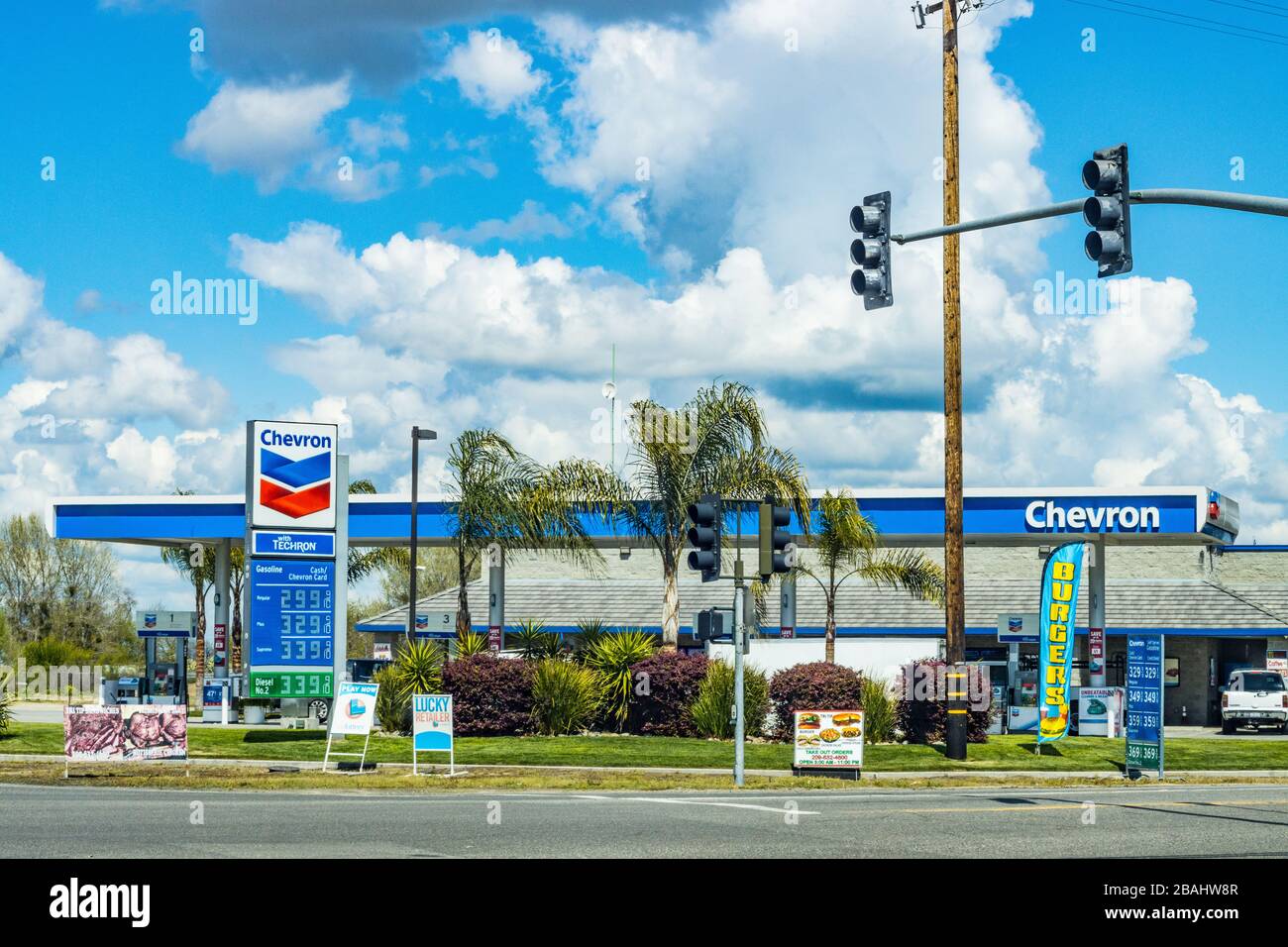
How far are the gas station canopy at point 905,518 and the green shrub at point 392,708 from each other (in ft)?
22.1

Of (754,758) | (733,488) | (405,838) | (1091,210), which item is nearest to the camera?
(1091,210)

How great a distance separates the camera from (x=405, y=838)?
49.2 ft

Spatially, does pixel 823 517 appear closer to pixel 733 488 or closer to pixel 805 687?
pixel 733 488

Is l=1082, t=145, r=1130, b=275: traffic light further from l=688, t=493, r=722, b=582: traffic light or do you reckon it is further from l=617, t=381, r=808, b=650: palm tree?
l=617, t=381, r=808, b=650: palm tree

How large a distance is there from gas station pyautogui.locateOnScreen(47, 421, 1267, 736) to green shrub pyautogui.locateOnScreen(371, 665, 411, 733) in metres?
1.33

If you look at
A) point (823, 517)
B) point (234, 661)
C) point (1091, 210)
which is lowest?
point (234, 661)

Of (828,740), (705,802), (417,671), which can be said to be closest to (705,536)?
(705,802)

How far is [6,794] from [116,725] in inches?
149

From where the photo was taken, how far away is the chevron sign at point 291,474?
28.2 m

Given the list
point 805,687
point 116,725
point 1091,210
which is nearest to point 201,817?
point 116,725

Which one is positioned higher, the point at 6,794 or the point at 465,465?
the point at 465,465

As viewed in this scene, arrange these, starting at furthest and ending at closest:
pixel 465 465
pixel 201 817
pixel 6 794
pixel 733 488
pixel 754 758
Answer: pixel 465 465 < pixel 733 488 < pixel 754 758 < pixel 6 794 < pixel 201 817

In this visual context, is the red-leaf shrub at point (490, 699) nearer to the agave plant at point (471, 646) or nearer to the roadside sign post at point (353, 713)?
the agave plant at point (471, 646)

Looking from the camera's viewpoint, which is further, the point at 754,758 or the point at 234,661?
the point at 234,661
